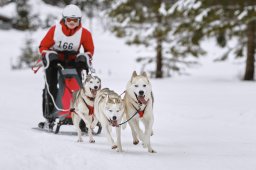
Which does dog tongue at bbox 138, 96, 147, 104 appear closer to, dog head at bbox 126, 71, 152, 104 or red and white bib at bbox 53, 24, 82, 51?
dog head at bbox 126, 71, 152, 104

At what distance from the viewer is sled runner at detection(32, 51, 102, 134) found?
7.84m

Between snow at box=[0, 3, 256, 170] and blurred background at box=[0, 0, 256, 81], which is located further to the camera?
blurred background at box=[0, 0, 256, 81]

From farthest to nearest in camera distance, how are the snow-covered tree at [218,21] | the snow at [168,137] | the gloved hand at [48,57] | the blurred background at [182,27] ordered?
the blurred background at [182,27], the snow-covered tree at [218,21], the gloved hand at [48,57], the snow at [168,137]

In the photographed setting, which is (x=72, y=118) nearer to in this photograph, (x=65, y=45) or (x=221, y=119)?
(x=65, y=45)

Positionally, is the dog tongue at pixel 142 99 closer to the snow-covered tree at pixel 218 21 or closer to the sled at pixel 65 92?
the sled at pixel 65 92

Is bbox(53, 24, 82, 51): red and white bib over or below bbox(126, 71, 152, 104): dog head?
over

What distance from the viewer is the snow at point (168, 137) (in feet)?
17.8

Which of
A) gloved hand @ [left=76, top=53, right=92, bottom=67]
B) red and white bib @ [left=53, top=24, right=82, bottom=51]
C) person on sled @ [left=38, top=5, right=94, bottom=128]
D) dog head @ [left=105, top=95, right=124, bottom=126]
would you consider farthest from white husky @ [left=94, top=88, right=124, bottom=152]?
red and white bib @ [left=53, top=24, right=82, bottom=51]

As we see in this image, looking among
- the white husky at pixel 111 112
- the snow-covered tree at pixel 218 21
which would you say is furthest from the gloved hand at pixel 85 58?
the snow-covered tree at pixel 218 21

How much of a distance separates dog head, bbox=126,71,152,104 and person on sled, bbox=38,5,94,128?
1700 millimetres

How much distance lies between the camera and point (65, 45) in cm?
819

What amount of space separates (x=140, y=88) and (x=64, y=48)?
7.48 ft

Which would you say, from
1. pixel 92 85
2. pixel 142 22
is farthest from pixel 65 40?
pixel 142 22

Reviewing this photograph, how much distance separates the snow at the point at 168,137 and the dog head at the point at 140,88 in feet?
2.32
